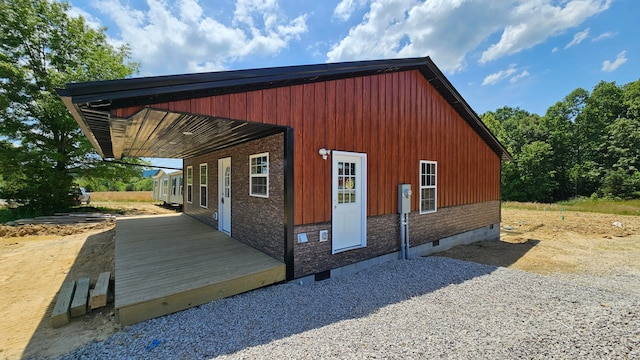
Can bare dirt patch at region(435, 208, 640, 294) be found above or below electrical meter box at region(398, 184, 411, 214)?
below

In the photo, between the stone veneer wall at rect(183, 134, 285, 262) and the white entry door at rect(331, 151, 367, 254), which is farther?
the white entry door at rect(331, 151, 367, 254)

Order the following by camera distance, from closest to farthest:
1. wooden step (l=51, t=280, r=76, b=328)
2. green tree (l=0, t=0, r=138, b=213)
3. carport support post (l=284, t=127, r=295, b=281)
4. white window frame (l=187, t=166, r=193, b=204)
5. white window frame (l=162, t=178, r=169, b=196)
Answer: wooden step (l=51, t=280, r=76, b=328), carport support post (l=284, t=127, r=295, b=281), white window frame (l=187, t=166, r=193, b=204), green tree (l=0, t=0, r=138, b=213), white window frame (l=162, t=178, r=169, b=196)

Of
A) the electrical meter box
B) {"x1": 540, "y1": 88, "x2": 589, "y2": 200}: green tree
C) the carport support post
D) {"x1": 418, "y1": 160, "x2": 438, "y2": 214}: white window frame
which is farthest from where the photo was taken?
{"x1": 540, "y1": 88, "x2": 589, "y2": 200}: green tree

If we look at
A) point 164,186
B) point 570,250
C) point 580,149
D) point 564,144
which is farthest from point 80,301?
point 580,149

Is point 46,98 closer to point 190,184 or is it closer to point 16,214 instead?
point 16,214

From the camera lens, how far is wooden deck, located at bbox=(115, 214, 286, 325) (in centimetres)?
333

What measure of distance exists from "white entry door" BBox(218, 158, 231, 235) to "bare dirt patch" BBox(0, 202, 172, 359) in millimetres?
2637

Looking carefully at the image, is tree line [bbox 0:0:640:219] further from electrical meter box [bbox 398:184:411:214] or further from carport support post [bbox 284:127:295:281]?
electrical meter box [bbox 398:184:411:214]

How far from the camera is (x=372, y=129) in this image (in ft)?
19.1

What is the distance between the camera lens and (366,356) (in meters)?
2.53

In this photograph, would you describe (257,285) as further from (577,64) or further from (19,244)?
(577,64)

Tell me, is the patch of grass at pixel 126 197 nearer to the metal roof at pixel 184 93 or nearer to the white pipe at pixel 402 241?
the metal roof at pixel 184 93

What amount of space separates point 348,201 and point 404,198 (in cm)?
161

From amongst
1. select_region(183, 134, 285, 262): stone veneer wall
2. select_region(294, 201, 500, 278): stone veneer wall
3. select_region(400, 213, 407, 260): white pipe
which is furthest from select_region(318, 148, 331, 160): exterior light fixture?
select_region(400, 213, 407, 260): white pipe
